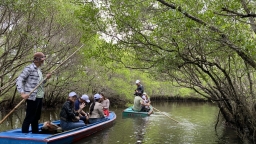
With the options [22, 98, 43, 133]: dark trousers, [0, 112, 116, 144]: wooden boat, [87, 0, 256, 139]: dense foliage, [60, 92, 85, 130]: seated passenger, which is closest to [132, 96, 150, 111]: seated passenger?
[87, 0, 256, 139]: dense foliage

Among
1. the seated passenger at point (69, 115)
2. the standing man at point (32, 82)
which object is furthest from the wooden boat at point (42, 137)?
the standing man at point (32, 82)

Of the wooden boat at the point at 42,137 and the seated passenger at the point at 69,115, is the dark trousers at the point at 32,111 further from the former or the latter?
the seated passenger at the point at 69,115

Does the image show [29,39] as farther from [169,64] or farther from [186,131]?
[186,131]

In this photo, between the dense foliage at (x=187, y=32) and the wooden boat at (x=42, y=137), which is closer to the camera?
the dense foliage at (x=187, y=32)

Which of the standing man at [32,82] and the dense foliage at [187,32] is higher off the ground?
the dense foliage at [187,32]

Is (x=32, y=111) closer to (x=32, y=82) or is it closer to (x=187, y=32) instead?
(x=32, y=82)

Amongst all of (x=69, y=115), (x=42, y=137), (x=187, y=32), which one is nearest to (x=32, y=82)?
(x=42, y=137)

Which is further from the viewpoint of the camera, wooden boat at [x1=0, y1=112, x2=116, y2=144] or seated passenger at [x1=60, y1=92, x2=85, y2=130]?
seated passenger at [x1=60, y1=92, x2=85, y2=130]

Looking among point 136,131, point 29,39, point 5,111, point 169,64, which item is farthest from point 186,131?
point 5,111

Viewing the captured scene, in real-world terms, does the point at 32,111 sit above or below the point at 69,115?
above

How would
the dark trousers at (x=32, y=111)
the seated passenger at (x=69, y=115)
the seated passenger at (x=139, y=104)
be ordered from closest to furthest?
the dark trousers at (x=32, y=111)
the seated passenger at (x=69, y=115)
the seated passenger at (x=139, y=104)

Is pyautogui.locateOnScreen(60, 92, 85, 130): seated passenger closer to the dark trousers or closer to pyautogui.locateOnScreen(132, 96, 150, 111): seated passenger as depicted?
the dark trousers

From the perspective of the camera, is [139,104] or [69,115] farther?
[139,104]

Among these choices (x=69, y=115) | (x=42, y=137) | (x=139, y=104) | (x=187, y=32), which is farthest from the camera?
(x=139, y=104)
